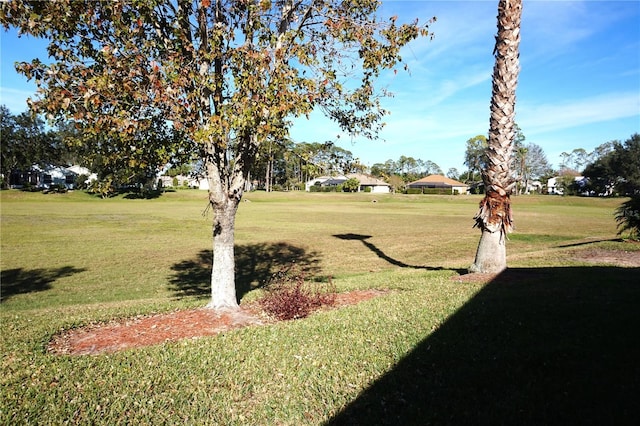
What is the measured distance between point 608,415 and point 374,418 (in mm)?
2131

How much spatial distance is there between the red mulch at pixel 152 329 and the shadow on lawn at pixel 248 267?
324 centimetres

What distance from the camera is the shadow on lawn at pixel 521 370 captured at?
4.04 metres

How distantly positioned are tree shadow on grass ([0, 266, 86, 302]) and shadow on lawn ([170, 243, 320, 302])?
13.4ft

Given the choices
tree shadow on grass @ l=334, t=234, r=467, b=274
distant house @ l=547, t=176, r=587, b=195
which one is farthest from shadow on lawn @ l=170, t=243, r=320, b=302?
distant house @ l=547, t=176, r=587, b=195

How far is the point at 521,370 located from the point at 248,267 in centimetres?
1440

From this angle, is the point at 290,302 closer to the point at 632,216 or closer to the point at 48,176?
the point at 632,216

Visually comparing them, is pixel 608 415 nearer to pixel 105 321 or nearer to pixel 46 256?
pixel 105 321

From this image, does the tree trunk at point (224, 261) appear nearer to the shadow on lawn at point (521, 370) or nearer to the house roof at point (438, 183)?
the shadow on lawn at point (521, 370)

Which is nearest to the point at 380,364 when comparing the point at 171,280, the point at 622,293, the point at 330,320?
the point at 330,320

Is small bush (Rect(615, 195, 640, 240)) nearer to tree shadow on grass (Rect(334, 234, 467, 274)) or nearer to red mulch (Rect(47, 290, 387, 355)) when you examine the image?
tree shadow on grass (Rect(334, 234, 467, 274))

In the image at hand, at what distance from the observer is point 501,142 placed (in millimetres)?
10297

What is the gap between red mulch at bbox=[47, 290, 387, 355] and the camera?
22.4 ft

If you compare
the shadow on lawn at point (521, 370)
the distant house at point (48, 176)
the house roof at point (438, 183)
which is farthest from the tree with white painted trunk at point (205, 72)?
the house roof at point (438, 183)

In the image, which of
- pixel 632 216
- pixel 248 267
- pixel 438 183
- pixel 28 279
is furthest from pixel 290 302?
pixel 438 183
